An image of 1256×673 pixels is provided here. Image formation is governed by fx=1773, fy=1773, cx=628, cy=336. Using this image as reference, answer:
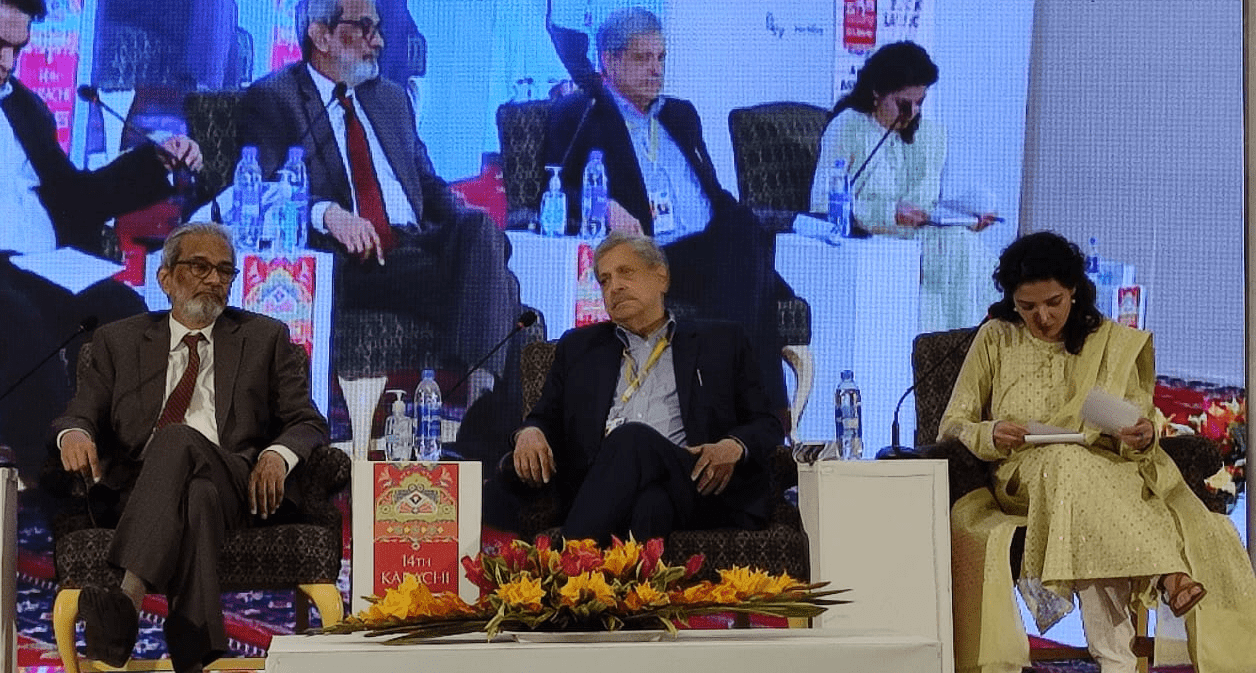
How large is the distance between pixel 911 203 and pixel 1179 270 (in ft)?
2.84

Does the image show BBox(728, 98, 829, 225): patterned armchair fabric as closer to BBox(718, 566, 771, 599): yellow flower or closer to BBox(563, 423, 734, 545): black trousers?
BBox(563, 423, 734, 545): black trousers

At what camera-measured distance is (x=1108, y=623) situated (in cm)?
415

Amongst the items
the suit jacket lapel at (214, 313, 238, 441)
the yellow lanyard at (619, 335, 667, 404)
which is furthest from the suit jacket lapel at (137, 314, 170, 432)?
the yellow lanyard at (619, 335, 667, 404)

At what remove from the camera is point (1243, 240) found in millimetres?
5562

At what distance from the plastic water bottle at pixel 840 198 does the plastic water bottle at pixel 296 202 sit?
162cm

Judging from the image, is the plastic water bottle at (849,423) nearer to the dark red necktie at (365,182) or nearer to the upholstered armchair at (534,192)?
the upholstered armchair at (534,192)

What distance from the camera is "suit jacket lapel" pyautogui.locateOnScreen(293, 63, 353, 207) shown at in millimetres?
5430

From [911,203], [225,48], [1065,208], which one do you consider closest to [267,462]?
[225,48]

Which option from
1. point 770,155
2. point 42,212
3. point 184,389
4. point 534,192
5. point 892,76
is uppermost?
point 892,76

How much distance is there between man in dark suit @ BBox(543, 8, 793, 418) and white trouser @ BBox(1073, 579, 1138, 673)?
1.50 meters

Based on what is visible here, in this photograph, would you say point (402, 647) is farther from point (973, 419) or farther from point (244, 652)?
point (244, 652)

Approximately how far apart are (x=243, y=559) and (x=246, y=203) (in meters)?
1.56

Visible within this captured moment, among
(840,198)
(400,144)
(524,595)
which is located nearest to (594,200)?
(400,144)

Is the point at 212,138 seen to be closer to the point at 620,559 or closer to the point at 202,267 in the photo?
the point at 202,267
